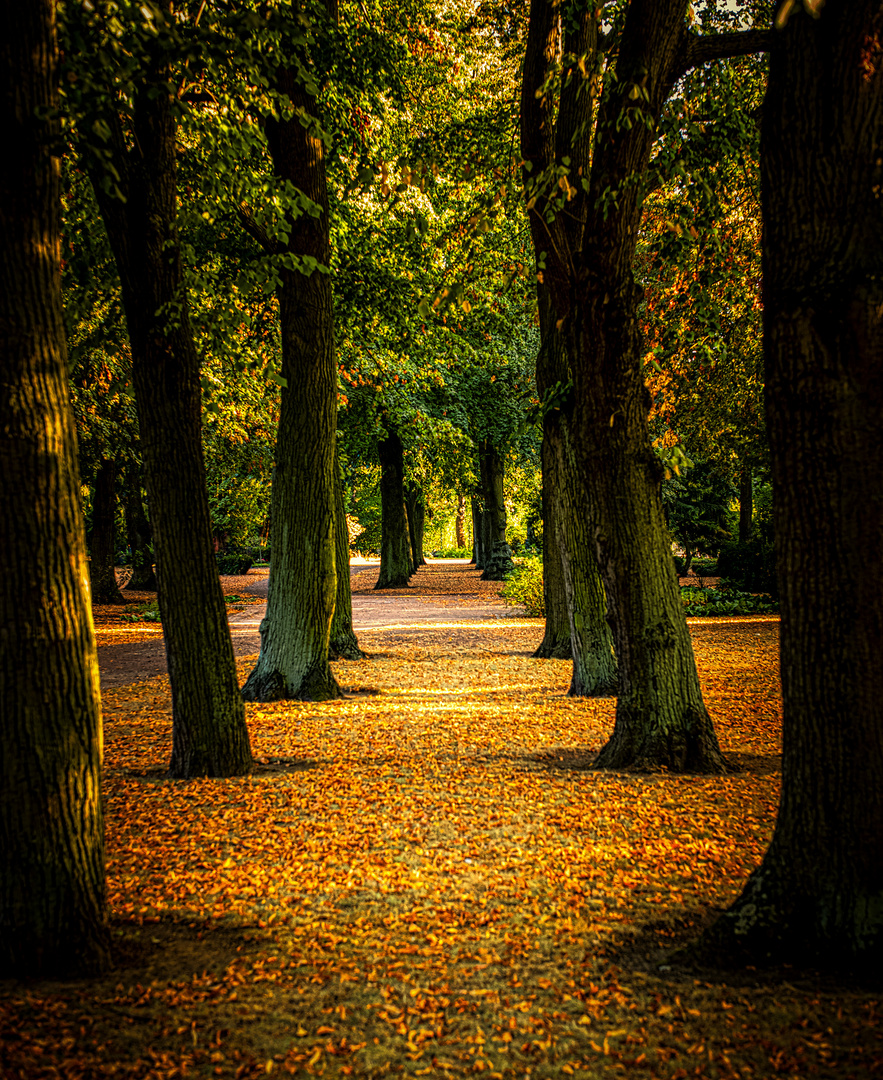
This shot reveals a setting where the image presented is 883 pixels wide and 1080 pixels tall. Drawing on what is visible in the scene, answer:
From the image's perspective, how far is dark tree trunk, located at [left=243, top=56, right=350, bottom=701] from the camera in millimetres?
8484

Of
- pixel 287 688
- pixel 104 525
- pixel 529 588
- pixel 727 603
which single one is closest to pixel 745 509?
pixel 727 603

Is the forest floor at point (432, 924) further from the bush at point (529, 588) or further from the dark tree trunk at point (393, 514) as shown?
the dark tree trunk at point (393, 514)

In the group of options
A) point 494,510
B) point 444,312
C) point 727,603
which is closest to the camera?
point 444,312

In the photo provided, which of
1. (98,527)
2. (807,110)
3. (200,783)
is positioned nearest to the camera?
(807,110)

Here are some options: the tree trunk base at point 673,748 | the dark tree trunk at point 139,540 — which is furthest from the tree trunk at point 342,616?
the dark tree trunk at point 139,540

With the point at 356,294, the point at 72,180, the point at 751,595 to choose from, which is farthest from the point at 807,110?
the point at 751,595

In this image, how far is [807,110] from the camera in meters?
2.78

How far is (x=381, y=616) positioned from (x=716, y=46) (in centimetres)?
1500

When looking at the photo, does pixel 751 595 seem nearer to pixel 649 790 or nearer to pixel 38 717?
pixel 649 790

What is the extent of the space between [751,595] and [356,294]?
43.5 feet

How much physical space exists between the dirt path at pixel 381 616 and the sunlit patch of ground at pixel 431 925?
5.59 m

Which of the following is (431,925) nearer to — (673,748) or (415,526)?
(673,748)

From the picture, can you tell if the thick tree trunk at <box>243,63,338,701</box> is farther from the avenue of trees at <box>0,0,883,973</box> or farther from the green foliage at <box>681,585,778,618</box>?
the green foliage at <box>681,585,778,618</box>

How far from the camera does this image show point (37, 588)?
112 inches
